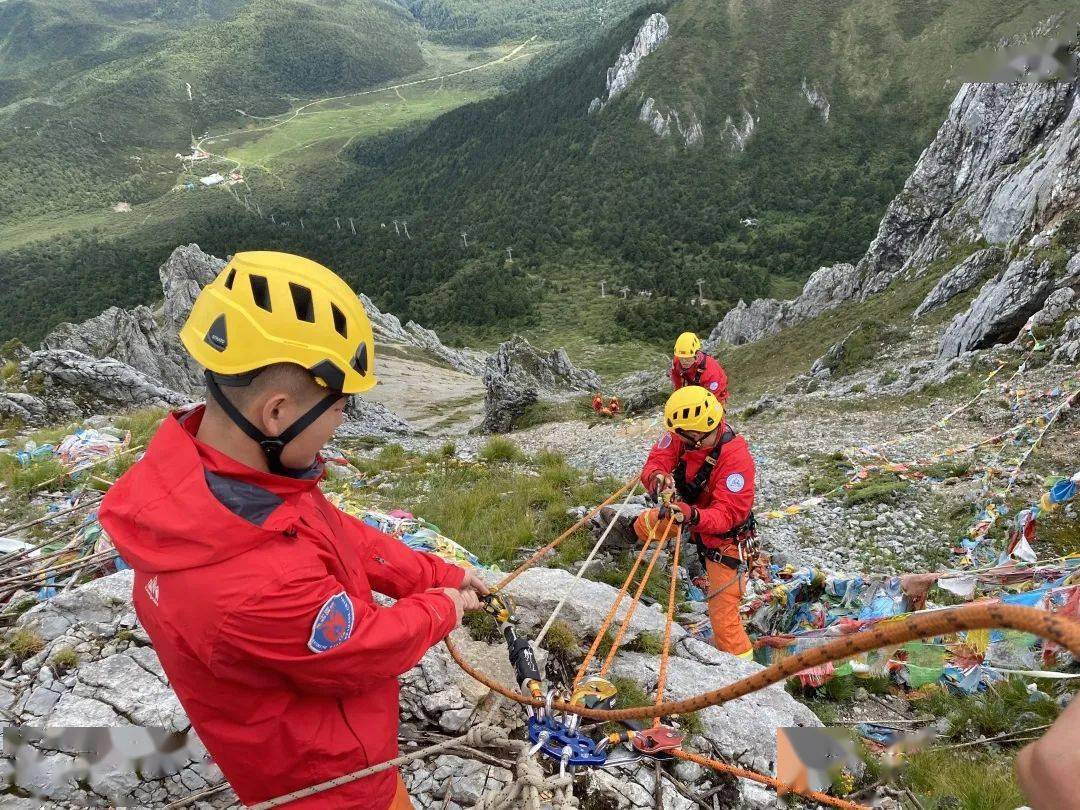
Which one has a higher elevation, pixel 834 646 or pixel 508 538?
pixel 834 646

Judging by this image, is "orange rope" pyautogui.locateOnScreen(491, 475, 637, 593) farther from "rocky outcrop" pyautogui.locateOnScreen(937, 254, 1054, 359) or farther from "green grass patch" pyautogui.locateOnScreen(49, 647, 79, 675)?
"rocky outcrop" pyautogui.locateOnScreen(937, 254, 1054, 359)

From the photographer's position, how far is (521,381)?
36.7 m

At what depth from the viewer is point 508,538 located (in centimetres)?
828

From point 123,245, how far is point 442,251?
275 ft

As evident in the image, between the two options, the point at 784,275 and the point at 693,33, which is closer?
the point at 784,275

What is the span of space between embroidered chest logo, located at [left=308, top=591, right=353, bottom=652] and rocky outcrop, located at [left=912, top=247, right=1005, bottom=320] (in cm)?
3050

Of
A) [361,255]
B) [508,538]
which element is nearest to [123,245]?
[361,255]

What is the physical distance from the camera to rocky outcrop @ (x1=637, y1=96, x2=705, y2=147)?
139 m

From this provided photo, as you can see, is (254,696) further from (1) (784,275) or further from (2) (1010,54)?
(1) (784,275)

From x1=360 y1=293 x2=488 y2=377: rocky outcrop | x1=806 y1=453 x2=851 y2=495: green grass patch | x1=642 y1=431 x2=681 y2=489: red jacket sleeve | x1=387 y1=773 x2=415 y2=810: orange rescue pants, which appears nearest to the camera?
x1=387 y1=773 x2=415 y2=810: orange rescue pants

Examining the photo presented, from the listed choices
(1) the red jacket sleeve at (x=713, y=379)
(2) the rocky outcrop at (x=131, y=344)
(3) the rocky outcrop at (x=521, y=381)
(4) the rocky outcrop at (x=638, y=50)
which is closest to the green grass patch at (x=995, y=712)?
(1) the red jacket sleeve at (x=713, y=379)

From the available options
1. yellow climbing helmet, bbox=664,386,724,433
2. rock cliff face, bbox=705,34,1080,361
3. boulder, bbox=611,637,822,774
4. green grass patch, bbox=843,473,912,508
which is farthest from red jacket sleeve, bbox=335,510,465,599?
rock cliff face, bbox=705,34,1080,361

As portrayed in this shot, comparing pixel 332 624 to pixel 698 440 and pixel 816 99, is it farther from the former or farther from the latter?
pixel 816 99

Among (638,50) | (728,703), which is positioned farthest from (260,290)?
(638,50)
